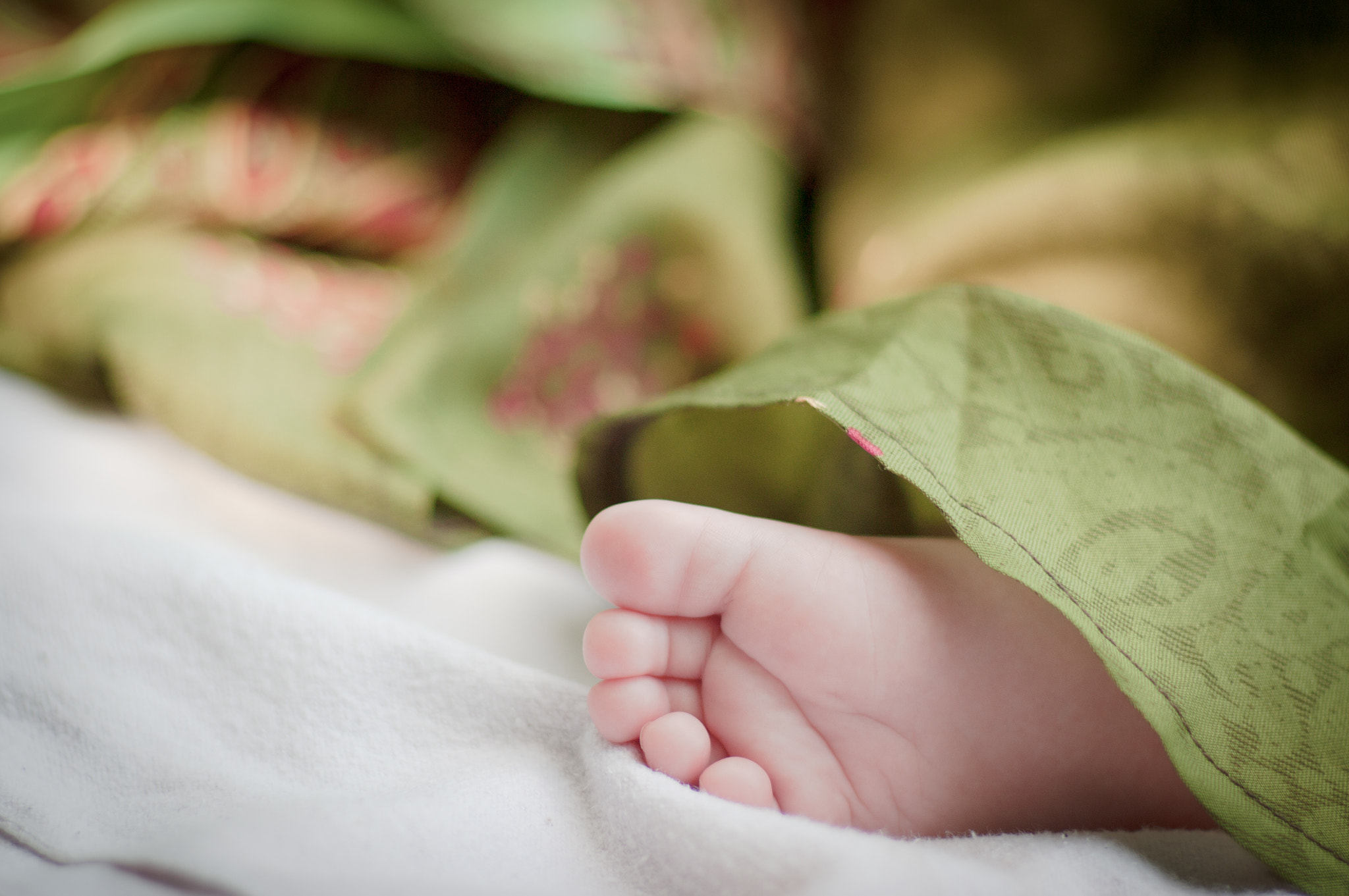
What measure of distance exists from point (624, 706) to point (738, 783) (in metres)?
0.05

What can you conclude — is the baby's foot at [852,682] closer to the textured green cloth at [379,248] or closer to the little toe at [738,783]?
the little toe at [738,783]

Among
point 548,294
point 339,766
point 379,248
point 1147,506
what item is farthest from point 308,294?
point 1147,506

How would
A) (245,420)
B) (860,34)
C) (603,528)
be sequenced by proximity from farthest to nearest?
(860,34) < (245,420) < (603,528)

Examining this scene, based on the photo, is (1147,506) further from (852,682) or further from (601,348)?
(601,348)

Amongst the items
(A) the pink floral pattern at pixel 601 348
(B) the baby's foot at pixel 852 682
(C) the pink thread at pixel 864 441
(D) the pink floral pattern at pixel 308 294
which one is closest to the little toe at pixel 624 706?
(B) the baby's foot at pixel 852 682

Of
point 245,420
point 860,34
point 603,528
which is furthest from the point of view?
point 860,34

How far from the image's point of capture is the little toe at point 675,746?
0.27 metres

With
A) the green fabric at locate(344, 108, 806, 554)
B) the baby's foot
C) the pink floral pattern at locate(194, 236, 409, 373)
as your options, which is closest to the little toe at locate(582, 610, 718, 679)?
the baby's foot

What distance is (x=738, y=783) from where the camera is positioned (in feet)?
0.87

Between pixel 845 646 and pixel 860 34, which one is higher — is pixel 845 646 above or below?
below

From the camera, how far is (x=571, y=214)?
0.53 meters

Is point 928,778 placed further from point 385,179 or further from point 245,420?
point 385,179

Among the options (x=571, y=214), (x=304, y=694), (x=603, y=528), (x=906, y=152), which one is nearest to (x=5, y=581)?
(x=304, y=694)

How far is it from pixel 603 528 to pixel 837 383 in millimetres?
101
